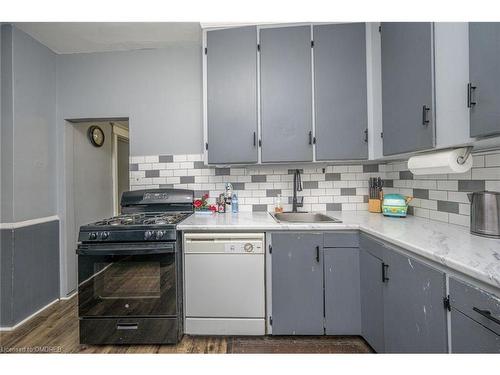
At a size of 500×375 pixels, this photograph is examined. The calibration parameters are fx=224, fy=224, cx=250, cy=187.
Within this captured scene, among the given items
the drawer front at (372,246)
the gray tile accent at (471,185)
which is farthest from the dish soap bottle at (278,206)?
the gray tile accent at (471,185)

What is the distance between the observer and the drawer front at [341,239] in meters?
1.61

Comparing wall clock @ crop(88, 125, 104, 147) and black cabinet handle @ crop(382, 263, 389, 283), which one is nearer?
black cabinet handle @ crop(382, 263, 389, 283)

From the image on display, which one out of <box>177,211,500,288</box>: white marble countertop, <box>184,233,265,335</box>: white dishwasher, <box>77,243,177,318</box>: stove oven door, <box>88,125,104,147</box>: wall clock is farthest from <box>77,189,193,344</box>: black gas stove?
<box>88,125,104,147</box>: wall clock

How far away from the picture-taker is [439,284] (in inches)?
35.8

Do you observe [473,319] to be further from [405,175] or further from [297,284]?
[405,175]

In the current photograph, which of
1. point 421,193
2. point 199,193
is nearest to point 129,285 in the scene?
point 199,193

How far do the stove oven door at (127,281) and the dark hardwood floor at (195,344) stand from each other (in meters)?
0.24

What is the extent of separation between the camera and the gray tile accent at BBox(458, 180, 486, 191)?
52.4 inches

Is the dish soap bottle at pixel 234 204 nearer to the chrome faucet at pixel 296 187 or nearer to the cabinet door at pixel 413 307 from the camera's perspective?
the chrome faucet at pixel 296 187

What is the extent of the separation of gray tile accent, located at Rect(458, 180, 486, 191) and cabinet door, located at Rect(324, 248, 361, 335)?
0.77 metres

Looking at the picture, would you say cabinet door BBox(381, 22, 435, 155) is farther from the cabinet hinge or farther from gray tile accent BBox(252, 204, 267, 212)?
gray tile accent BBox(252, 204, 267, 212)
